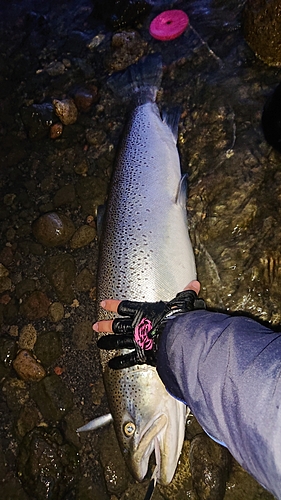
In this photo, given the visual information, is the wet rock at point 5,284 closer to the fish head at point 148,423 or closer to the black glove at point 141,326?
the black glove at point 141,326

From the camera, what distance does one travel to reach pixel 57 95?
418 centimetres

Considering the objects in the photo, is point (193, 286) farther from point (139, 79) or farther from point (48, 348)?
point (139, 79)

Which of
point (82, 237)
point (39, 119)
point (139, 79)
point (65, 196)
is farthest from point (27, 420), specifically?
point (139, 79)

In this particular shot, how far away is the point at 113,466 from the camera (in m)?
2.70

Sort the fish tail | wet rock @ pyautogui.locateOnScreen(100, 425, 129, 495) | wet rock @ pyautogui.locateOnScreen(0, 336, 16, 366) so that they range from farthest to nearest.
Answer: the fish tail → wet rock @ pyautogui.locateOnScreen(0, 336, 16, 366) → wet rock @ pyautogui.locateOnScreen(100, 425, 129, 495)

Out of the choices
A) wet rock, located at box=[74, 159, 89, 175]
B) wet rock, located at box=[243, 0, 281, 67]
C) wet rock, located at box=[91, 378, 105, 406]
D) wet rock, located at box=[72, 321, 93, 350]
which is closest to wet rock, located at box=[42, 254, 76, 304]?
wet rock, located at box=[72, 321, 93, 350]

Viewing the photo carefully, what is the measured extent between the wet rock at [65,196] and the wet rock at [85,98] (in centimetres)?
96

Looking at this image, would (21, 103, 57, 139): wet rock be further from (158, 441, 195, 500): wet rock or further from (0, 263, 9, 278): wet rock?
(158, 441, 195, 500): wet rock

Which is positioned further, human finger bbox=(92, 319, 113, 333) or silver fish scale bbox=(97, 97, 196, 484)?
human finger bbox=(92, 319, 113, 333)

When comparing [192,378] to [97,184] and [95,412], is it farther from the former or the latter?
[97,184]

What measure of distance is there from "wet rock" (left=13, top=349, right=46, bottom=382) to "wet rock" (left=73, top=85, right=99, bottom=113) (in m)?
2.64

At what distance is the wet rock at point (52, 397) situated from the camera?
9.68ft

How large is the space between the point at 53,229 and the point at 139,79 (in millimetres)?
1771

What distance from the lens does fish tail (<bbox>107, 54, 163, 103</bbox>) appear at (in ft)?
11.9
